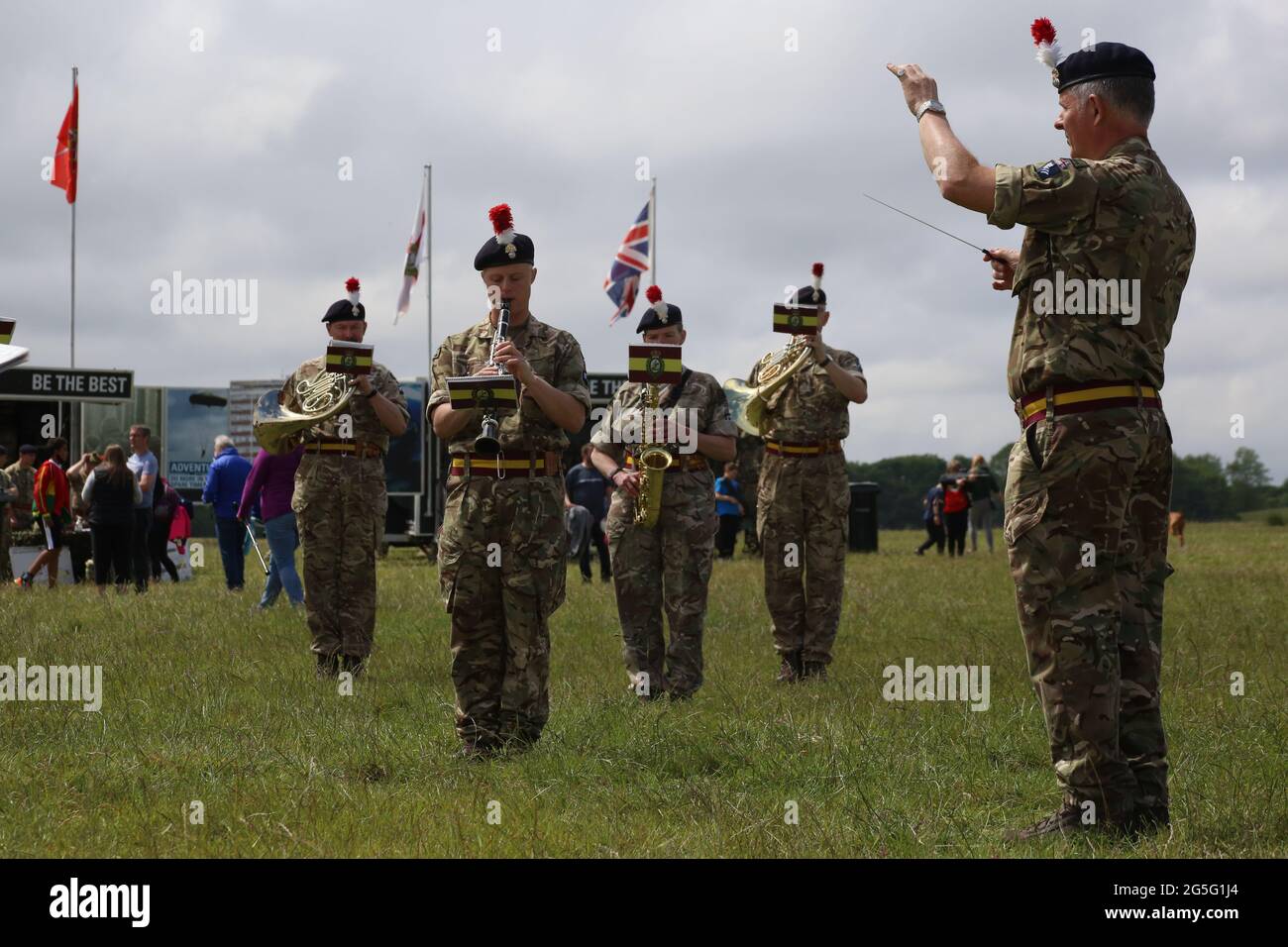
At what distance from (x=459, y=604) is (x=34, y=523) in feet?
54.2

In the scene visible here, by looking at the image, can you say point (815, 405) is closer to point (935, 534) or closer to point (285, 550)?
point (285, 550)

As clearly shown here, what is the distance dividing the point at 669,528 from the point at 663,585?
39cm

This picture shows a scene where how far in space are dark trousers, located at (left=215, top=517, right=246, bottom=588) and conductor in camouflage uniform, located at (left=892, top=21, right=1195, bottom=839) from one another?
Answer: 12913mm

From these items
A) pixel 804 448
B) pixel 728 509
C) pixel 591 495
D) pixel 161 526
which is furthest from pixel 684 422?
pixel 728 509

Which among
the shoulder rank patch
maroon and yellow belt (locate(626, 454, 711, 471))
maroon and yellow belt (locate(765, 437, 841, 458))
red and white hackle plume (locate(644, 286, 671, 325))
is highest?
red and white hackle plume (locate(644, 286, 671, 325))

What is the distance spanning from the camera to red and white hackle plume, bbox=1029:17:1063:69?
16.6ft

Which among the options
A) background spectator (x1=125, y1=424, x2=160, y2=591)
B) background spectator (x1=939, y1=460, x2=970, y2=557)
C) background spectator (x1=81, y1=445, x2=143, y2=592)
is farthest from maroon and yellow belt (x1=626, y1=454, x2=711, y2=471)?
background spectator (x1=939, y1=460, x2=970, y2=557)

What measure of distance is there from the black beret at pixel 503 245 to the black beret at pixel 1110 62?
2.69m

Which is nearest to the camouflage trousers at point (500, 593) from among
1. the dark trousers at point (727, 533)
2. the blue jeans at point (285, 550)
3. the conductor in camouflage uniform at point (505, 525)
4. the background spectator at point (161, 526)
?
the conductor in camouflage uniform at point (505, 525)

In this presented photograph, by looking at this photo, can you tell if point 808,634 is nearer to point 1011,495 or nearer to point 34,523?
point 1011,495

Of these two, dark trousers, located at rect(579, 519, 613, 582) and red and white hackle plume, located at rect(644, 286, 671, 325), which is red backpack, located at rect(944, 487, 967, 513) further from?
red and white hackle plume, located at rect(644, 286, 671, 325)

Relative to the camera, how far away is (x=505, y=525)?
652 cm

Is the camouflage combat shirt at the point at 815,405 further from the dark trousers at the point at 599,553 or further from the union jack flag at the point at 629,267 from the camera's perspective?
the union jack flag at the point at 629,267
